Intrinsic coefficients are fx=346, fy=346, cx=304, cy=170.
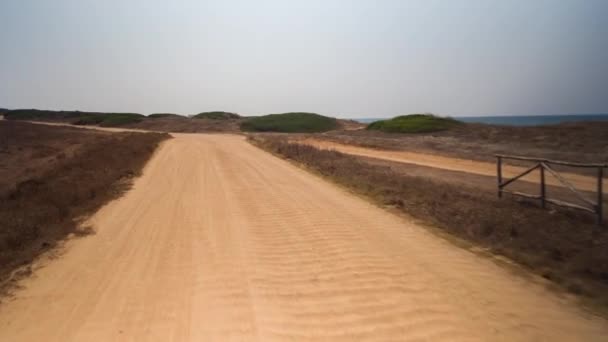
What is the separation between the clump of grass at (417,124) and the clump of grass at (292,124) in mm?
16456

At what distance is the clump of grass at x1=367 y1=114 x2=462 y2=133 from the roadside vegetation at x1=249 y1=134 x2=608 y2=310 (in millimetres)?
31565

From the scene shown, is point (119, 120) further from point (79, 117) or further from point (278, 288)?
point (278, 288)

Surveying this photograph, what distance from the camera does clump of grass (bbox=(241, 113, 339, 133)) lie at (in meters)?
64.4

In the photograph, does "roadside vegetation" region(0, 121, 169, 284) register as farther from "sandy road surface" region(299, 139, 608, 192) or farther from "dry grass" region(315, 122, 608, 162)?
"dry grass" region(315, 122, 608, 162)

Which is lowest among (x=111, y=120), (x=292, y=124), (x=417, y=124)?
(x=417, y=124)

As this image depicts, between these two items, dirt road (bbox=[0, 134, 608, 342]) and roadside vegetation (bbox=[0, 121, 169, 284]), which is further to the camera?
roadside vegetation (bbox=[0, 121, 169, 284])

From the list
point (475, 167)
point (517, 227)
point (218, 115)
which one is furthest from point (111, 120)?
point (517, 227)

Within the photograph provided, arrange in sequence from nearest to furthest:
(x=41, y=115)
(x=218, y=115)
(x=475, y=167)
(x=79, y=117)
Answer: (x=475, y=167), (x=218, y=115), (x=79, y=117), (x=41, y=115)

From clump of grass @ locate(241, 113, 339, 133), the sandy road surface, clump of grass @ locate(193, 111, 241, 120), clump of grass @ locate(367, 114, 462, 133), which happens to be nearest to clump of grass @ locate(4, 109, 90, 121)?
clump of grass @ locate(193, 111, 241, 120)

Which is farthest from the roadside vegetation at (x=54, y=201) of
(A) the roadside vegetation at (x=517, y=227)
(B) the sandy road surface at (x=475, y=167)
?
(B) the sandy road surface at (x=475, y=167)

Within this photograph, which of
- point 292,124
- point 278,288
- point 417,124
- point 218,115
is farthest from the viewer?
point 218,115

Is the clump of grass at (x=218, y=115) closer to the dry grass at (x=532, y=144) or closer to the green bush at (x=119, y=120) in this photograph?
the green bush at (x=119, y=120)

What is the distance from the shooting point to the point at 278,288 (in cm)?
492

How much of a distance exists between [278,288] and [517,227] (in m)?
5.66
